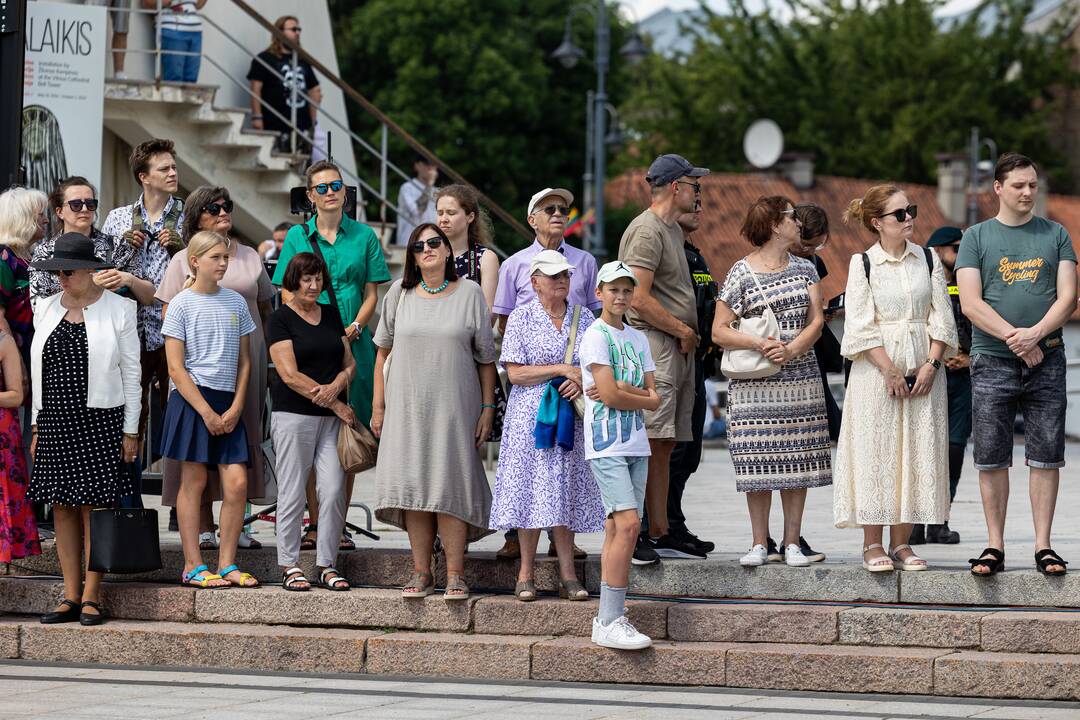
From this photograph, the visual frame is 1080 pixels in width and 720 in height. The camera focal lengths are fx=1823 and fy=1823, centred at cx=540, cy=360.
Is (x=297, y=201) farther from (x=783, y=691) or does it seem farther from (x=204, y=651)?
(x=783, y=691)

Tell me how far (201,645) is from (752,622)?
2715 mm

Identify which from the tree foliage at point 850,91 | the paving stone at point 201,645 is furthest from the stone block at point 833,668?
the tree foliage at point 850,91

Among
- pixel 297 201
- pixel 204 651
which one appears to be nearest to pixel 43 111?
pixel 297 201

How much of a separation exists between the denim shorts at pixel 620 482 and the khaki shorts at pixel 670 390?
23.9 inches

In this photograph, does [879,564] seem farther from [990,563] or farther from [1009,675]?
[1009,675]

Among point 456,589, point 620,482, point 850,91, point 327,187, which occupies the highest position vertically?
point 850,91

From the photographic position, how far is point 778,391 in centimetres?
899

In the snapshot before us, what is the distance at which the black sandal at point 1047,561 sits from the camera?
8.27 m

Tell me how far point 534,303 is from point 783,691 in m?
2.22

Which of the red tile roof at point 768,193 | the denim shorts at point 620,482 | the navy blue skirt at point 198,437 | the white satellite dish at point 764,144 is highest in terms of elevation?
the white satellite dish at point 764,144

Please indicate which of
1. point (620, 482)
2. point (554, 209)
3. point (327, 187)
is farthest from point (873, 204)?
point (327, 187)

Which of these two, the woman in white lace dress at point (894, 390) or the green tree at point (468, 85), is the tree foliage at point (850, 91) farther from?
the woman in white lace dress at point (894, 390)

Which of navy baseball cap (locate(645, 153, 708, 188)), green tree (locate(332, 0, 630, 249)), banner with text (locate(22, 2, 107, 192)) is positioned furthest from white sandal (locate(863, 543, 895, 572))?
green tree (locate(332, 0, 630, 249))

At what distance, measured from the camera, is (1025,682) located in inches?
304
